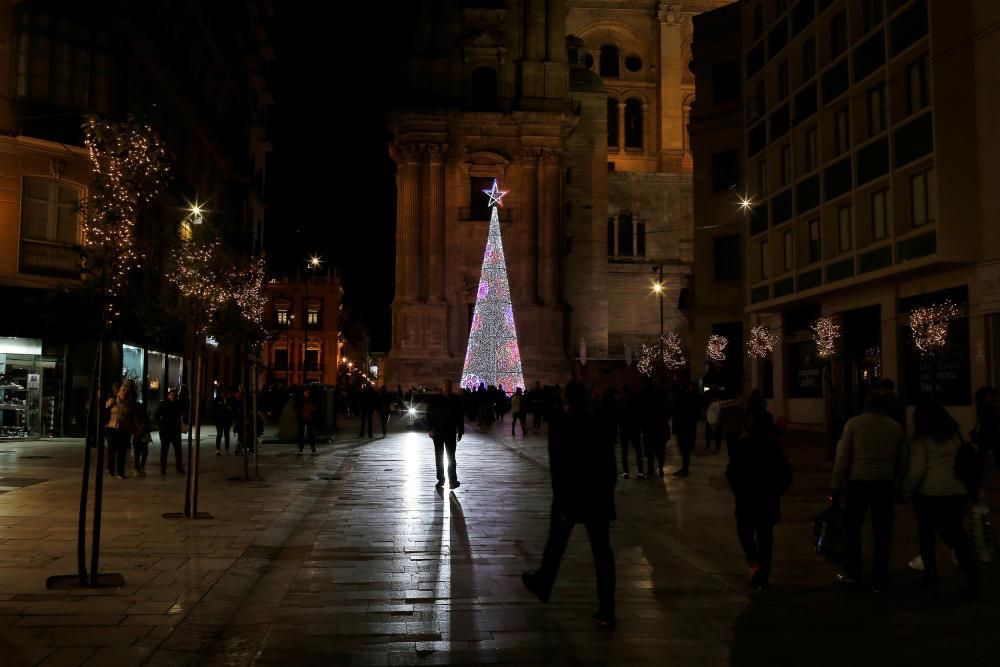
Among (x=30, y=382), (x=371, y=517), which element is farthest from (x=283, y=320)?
(x=371, y=517)

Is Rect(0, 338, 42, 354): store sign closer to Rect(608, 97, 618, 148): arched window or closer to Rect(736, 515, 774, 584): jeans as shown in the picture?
Rect(736, 515, 774, 584): jeans

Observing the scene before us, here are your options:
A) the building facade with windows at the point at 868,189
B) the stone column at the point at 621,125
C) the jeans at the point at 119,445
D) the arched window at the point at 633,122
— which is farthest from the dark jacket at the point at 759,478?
the arched window at the point at 633,122

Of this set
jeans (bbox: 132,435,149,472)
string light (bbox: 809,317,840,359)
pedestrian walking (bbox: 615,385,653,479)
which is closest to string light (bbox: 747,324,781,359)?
string light (bbox: 809,317,840,359)

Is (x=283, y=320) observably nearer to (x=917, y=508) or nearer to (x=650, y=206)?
(x=650, y=206)

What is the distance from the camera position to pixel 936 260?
2353 centimetres

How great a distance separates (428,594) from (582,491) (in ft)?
5.74

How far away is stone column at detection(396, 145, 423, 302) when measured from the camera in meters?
57.5

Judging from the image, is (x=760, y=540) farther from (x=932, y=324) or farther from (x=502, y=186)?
(x=502, y=186)

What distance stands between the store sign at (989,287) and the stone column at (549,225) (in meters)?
35.5

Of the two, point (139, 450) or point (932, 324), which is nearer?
point (139, 450)

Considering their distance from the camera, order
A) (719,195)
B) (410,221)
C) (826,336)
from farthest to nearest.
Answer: (410,221), (719,195), (826,336)

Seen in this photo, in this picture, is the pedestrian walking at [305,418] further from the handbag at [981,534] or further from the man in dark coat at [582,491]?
the handbag at [981,534]

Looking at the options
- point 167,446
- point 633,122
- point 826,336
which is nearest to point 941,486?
point 167,446

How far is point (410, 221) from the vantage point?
57.6 m
